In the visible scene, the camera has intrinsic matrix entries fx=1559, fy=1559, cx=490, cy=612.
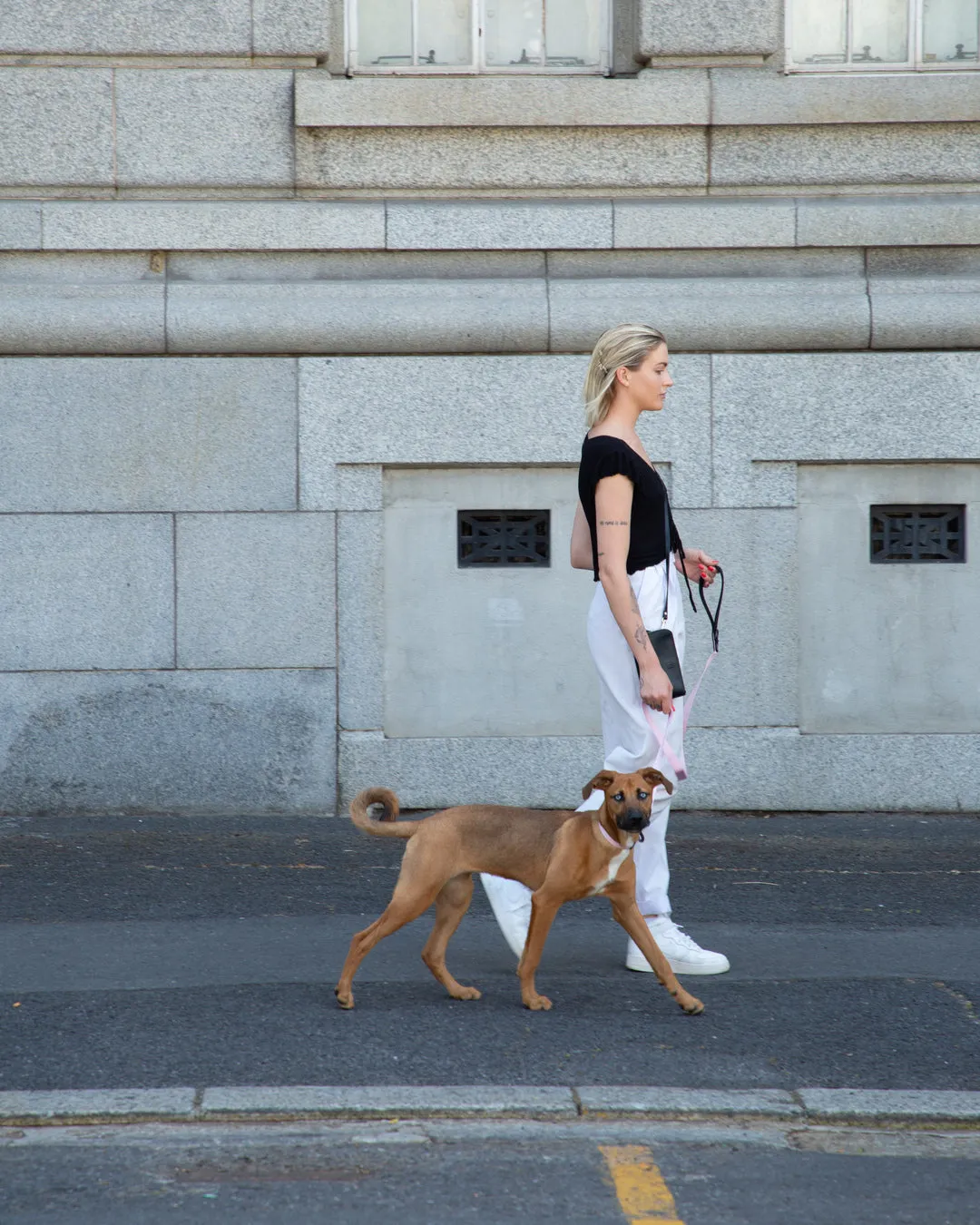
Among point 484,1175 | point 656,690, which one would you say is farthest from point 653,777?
point 484,1175

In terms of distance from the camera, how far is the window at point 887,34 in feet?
29.0

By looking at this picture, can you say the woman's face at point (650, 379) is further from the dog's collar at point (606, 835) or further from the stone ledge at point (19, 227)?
the stone ledge at point (19, 227)

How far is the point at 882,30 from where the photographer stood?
8.89m

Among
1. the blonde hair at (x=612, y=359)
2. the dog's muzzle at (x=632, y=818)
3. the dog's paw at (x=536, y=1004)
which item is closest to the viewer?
the dog's muzzle at (x=632, y=818)

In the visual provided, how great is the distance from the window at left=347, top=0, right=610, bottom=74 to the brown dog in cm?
536

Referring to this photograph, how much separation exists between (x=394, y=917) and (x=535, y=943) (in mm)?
445

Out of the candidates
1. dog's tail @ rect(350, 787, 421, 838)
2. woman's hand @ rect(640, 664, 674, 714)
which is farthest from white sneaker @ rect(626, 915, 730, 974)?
dog's tail @ rect(350, 787, 421, 838)

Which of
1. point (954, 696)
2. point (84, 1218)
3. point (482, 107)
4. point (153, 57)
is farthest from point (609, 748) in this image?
point (153, 57)

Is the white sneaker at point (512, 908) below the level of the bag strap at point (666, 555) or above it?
below

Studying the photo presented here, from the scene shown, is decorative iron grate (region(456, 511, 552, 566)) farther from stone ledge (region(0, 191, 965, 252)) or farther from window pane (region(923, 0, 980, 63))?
window pane (region(923, 0, 980, 63))

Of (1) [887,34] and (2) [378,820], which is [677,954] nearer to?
(2) [378,820]

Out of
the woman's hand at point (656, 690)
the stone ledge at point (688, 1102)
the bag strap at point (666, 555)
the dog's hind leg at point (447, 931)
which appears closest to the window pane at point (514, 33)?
the bag strap at point (666, 555)

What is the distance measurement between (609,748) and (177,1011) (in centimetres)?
165

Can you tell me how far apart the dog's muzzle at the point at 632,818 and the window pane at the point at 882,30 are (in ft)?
19.5
